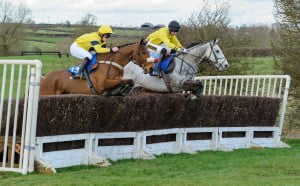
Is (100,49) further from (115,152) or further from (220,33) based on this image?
(220,33)

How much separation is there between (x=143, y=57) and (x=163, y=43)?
1718mm

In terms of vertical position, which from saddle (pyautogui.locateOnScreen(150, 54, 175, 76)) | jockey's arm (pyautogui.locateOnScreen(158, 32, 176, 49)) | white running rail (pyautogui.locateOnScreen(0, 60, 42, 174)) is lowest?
white running rail (pyautogui.locateOnScreen(0, 60, 42, 174))

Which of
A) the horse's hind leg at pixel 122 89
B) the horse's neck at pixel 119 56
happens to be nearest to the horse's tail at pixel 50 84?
the horse's neck at pixel 119 56

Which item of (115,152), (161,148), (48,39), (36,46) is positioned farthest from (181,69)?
(36,46)

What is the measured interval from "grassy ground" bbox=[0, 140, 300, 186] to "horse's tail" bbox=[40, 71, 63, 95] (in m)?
3.02

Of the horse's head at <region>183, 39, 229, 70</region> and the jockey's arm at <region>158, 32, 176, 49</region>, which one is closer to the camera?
the jockey's arm at <region>158, 32, 176, 49</region>

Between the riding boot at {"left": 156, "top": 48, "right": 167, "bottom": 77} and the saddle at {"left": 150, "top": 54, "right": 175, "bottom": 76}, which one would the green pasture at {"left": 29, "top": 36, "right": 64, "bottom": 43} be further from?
the riding boot at {"left": 156, "top": 48, "right": 167, "bottom": 77}

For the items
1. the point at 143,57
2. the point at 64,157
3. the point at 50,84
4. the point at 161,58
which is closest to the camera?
the point at 64,157

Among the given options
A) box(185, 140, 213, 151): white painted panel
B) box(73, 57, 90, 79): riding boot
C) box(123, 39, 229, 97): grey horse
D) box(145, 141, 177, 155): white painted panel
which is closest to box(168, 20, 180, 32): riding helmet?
box(123, 39, 229, 97): grey horse

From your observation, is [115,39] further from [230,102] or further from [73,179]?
[73,179]

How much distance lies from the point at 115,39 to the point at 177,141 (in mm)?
10284

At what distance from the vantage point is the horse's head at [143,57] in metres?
11.8

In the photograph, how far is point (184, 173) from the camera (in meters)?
8.60

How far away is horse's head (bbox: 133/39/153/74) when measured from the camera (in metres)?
11.8
